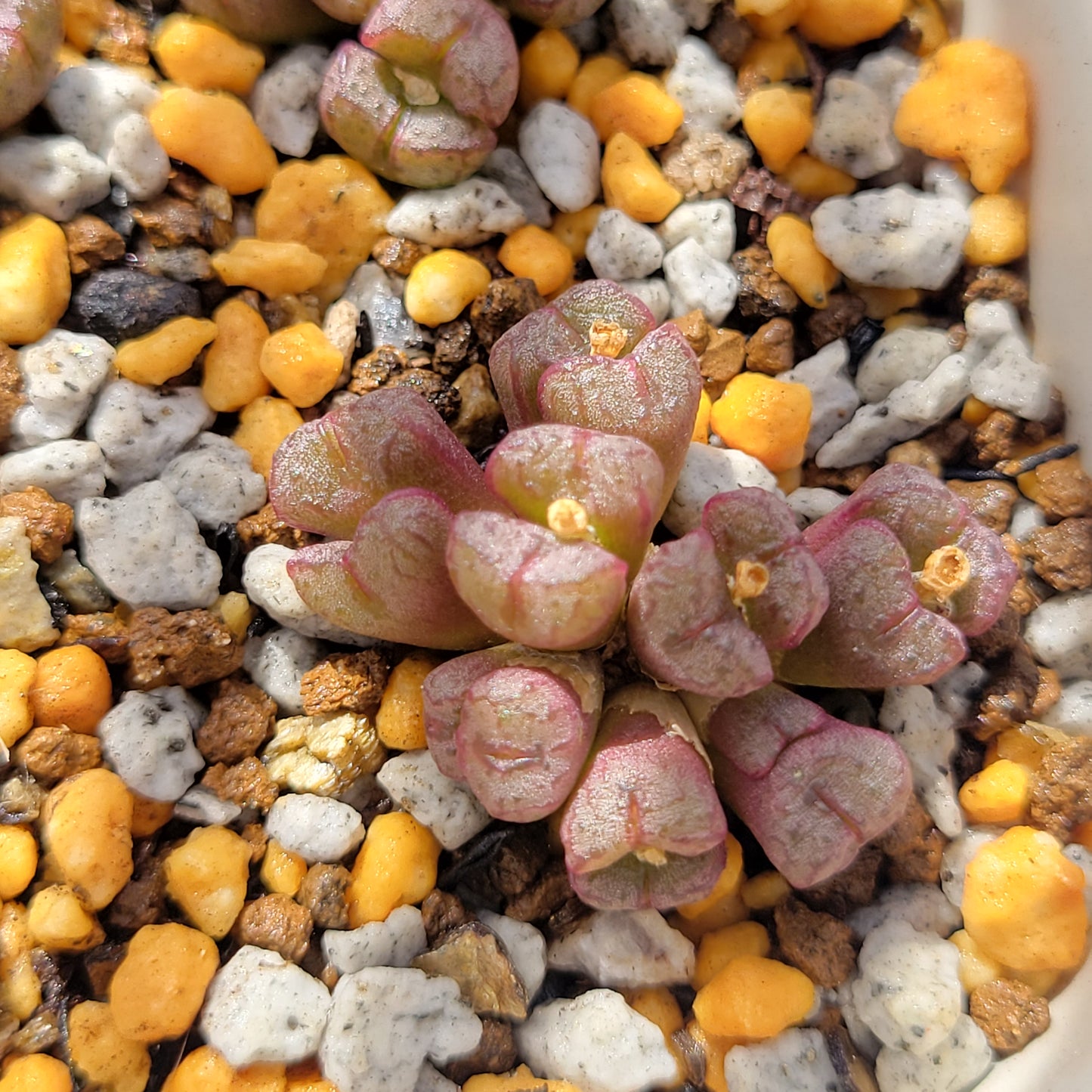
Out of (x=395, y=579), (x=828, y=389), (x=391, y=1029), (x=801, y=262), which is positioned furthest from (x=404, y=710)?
(x=801, y=262)

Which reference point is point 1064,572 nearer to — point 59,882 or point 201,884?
point 201,884

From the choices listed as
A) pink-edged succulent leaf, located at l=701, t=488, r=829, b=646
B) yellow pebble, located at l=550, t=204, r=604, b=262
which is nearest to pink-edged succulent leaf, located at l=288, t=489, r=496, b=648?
pink-edged succulent leaf, located at l=701, t=488, r=829, b=646

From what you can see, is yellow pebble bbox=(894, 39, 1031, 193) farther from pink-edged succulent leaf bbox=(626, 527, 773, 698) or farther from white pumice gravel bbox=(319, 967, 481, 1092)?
white pumice gravel bbox=(319, 967, 481, 1092)

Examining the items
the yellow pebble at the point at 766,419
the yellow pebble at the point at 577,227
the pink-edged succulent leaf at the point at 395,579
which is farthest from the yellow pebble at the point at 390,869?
the yellow pebble at the point at 577,227

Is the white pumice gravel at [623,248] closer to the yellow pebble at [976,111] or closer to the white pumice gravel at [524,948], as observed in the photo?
the yellow pebble at [976,111]

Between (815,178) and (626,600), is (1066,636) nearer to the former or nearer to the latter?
(626,600)

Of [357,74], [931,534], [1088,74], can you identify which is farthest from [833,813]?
[357,74]
